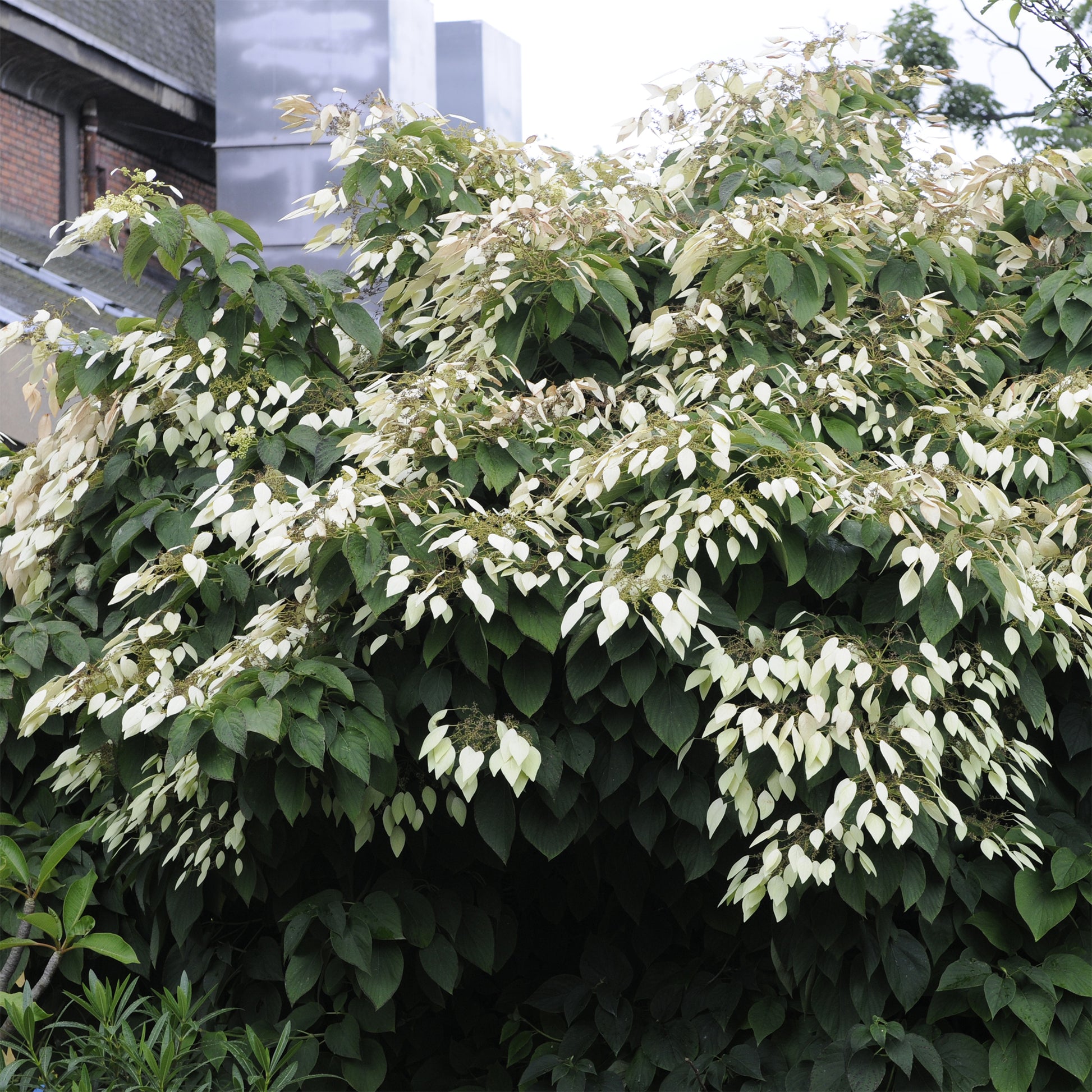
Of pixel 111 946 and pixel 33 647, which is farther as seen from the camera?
pixel 33 647

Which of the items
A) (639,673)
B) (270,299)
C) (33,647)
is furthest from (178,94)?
(639,673)

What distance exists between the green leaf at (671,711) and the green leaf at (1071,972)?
0.96m

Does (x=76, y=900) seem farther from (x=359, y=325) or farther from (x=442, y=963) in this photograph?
(x=359, y=325)

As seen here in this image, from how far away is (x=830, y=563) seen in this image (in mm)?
2680

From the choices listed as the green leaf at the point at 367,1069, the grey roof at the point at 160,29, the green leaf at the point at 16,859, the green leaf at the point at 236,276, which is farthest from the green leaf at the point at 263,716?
the grey roof at the point at 160,29

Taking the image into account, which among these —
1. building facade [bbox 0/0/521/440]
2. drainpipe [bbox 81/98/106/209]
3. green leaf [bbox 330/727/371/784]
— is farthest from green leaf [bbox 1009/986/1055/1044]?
drainpipe [bbox 81/98/106/209]

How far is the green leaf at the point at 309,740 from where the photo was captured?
2.36 m

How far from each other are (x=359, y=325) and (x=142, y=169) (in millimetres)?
9165

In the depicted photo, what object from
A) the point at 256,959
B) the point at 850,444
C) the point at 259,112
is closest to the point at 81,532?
the point at 256,959

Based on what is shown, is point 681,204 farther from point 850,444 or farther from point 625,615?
point 625,615

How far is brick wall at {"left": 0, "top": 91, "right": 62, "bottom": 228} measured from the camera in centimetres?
982

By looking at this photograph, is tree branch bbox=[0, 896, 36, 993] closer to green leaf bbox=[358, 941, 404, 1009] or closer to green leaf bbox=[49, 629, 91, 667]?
green leaf bbox=[49, 629, 91, 667]

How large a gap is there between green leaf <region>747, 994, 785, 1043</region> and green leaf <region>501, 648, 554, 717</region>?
91cm

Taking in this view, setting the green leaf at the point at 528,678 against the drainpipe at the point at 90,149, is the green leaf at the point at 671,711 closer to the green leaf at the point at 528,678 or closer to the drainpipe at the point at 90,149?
the green leaf at the point at 528,678
